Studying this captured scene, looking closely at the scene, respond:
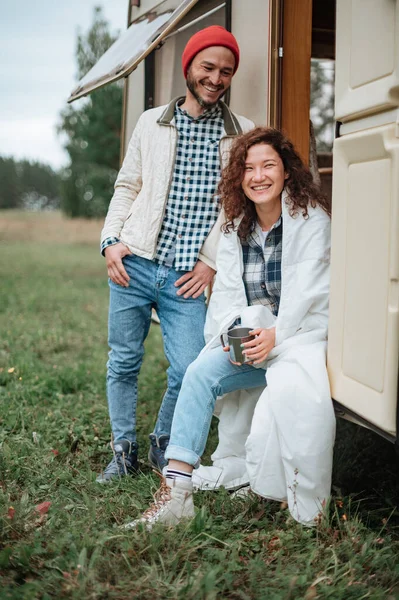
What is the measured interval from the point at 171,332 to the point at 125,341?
230mm

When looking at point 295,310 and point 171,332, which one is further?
point 171,332

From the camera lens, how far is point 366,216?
243cm

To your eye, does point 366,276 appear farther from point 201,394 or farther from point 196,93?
point 196,93

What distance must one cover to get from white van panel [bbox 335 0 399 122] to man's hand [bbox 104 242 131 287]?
121cm

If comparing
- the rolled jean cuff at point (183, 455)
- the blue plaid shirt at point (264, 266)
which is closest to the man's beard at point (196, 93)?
the blue plaid shirt at point (264, 266)

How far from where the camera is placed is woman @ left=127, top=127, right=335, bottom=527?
271 cm

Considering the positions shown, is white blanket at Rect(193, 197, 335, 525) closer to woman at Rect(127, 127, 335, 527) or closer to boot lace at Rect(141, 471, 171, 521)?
woman at Rect(127, 127, 335, 527)

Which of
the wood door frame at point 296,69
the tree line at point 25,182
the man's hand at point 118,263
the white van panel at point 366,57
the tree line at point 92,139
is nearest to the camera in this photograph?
the white van panel at point 366,57

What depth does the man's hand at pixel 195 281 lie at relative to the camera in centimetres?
333

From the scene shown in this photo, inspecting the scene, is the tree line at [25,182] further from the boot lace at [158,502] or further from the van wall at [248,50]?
the boot lace at [158,502]

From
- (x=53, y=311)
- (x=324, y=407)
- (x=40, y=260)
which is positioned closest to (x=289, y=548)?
(x=324, y=407)

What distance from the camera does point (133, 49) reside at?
402 centimetres

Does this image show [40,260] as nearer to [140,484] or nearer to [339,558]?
[140,484]

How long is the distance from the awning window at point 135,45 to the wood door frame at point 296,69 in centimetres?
49
